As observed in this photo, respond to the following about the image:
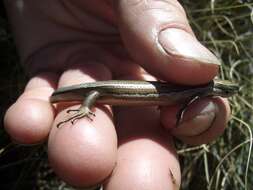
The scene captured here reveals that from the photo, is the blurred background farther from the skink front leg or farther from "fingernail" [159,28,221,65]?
"fingernail" [159,28,221,65]

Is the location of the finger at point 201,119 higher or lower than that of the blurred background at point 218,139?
higher

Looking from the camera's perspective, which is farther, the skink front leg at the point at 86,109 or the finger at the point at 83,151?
the skink front leg at the point at 86,109

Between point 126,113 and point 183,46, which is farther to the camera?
point 126,113

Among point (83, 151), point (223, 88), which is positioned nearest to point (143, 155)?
point (83, 151)

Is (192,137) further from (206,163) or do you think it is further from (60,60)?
(60,60)

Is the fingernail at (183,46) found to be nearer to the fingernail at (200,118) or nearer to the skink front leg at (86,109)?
the fingernail at (200,118)

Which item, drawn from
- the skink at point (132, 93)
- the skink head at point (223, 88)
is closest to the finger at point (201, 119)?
the skink at point (132, 93)

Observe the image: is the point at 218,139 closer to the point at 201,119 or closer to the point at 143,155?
the point at 201,119

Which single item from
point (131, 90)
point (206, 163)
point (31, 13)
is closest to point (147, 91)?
point (131, 90)
